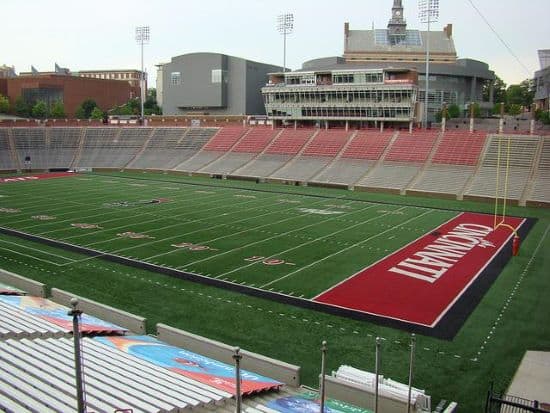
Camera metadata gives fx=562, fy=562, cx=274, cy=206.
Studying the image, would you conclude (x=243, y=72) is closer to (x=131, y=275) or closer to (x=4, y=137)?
(x=4, y=137)

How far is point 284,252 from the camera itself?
22.9 m

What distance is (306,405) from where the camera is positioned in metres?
9.27

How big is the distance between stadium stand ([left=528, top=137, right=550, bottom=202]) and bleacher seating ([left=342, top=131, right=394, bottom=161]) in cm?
1354

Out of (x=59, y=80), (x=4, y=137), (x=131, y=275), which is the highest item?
(x=59, y=80)

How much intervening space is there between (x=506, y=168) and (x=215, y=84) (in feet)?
170

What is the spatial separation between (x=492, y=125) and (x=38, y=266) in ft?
200

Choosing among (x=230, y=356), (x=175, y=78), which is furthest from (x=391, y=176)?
(x=175, y=78)

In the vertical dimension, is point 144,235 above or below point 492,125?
below

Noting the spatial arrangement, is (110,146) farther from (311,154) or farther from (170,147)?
(311,154)

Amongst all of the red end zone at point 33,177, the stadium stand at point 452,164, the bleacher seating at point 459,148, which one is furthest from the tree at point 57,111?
the stadium stand at point 452,164

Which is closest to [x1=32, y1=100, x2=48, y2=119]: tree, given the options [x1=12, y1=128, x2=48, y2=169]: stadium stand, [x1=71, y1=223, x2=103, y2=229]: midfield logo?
[x1=12, y1=128, x2=48, y2=169]: stadium stand

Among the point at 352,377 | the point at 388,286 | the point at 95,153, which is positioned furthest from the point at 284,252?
the point at 95,153

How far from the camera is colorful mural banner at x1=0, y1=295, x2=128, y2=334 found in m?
11.9

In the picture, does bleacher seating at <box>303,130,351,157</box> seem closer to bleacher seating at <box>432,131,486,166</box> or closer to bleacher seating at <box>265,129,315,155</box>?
bleacher seating at <box>265,129,315,155</box>
